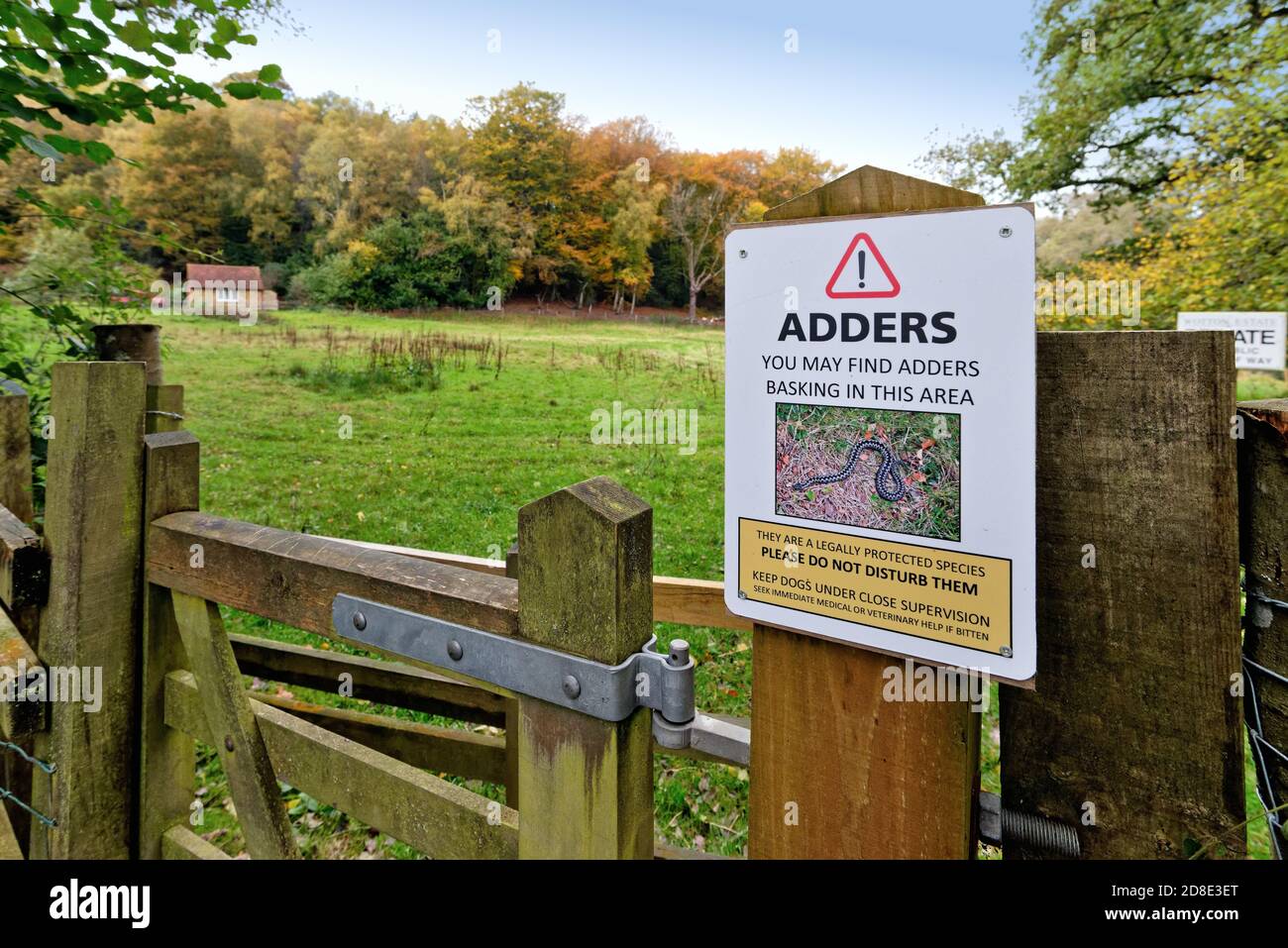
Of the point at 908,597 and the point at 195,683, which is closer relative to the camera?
the point at 908,597

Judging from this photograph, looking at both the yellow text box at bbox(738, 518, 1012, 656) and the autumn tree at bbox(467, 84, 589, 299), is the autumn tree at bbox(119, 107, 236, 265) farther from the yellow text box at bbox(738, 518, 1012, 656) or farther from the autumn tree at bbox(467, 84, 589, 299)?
the yellow text box at bbox(738, 518, 1012, 656)

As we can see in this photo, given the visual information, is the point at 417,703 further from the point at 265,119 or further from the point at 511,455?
the point at 265,119

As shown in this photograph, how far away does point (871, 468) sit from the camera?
1141mm

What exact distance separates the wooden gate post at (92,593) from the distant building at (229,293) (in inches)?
813

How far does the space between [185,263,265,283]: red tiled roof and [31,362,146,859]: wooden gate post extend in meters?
21.6

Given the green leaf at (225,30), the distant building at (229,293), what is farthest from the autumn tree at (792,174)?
the green leaf at (225,30)

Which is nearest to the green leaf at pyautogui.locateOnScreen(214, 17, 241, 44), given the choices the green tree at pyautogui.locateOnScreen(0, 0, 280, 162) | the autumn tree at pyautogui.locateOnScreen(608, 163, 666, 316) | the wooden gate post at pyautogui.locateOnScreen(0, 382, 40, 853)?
the green tree at pyautogui.locateOnScreen(0, 0, 280, 162)

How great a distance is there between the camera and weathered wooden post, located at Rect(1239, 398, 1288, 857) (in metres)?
1.04

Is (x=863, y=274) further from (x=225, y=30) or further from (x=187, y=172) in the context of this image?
(x=187, y=172)

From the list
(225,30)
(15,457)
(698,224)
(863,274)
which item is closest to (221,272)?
(698,224)

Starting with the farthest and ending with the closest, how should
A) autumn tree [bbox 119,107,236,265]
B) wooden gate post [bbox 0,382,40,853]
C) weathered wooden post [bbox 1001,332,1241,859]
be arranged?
autumn tree [bbox 119,107,236,265] < wooden gate post [bbox 0,382,40,853] < weathered wooden post [bbox 1001,332,1241,859]

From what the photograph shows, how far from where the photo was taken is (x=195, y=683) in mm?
1972
